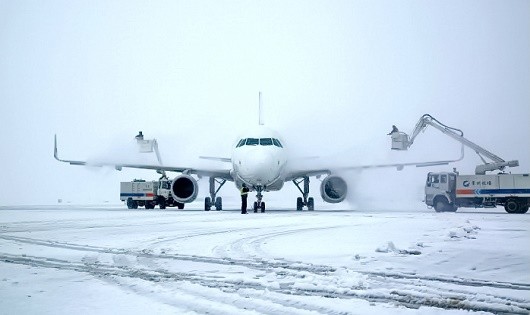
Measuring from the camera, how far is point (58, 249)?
1009 centimetres

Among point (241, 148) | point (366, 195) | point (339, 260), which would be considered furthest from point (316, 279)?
point (366, 195)

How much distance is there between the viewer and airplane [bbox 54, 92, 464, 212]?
25.3 meters

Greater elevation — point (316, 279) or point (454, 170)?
point (454, 170)

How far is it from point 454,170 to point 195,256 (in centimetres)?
2551

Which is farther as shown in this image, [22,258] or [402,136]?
[402,136]

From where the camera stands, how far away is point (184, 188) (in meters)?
29.6

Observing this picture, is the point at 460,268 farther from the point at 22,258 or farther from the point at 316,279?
the point at 22,258

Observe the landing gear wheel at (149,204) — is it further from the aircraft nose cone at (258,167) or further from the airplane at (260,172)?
the aircraft nose cone at (258,167)

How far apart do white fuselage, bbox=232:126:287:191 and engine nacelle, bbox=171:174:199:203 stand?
3068 mm

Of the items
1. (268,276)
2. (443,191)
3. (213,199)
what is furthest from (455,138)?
(268,276)

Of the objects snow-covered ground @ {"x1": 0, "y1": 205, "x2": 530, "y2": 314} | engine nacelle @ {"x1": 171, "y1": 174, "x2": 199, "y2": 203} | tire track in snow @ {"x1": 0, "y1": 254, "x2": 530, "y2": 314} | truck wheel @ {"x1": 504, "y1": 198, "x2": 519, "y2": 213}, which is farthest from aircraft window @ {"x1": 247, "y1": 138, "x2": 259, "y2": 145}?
tire track in snow @ {"x1": 0, "y1": 254, "x2": 530, "y2": 314}

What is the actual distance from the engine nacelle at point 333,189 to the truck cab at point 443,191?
18.4ft

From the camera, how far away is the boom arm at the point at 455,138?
31656mm

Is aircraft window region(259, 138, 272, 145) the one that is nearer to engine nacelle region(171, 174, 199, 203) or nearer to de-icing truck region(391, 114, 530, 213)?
engine nacelle region(171, 174, 199, 203)
